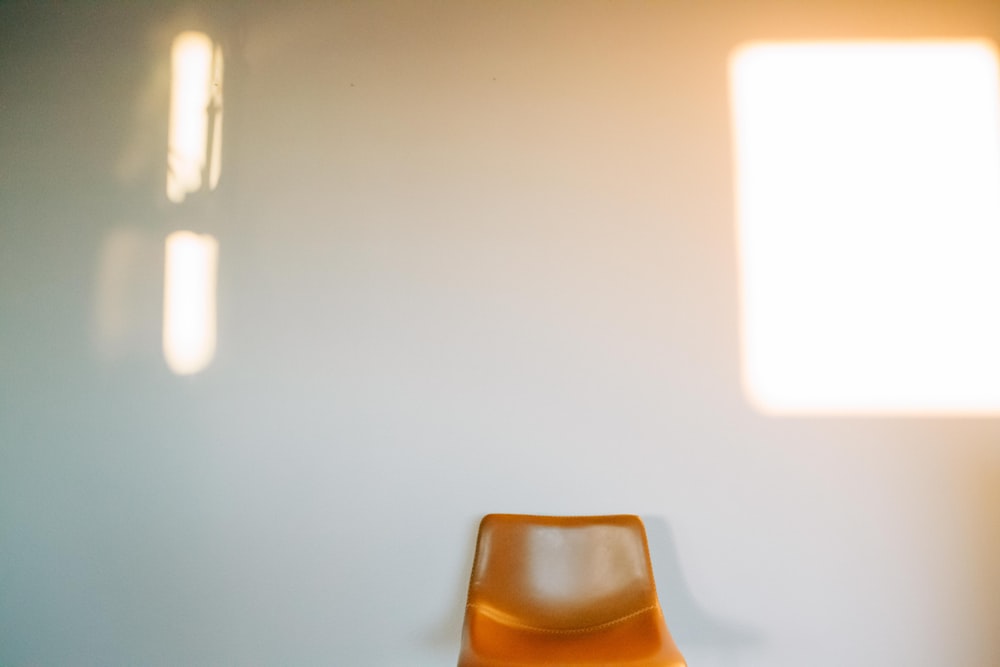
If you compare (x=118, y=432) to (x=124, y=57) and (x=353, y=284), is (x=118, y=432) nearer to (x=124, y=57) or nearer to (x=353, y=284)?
(x=353, y=284)

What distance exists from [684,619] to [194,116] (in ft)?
7.74

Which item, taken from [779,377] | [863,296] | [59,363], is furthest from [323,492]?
[863,296]

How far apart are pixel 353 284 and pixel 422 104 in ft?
2.15

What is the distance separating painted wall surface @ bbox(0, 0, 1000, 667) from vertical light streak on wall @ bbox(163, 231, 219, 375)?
0.05m

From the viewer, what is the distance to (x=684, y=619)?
91.2 inches

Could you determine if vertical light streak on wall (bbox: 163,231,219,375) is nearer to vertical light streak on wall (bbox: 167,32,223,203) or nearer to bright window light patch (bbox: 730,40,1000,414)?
vertical light streak on wall (bbox: 167,32,223,203)

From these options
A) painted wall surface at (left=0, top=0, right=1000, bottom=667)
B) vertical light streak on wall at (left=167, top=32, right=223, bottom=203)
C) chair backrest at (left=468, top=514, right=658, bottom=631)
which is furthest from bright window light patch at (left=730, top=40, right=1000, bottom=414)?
vertical light streak on wall at (left=167, top=32, right=223, bottom=203)

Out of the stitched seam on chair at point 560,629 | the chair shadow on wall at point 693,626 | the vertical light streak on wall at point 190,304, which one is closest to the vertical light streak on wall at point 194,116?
the vertical light streak on wall at point 190,304

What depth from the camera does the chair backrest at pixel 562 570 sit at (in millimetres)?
2131

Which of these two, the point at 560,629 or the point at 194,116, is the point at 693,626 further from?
the point at 194,116

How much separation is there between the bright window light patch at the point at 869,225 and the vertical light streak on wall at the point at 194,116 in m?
1.77

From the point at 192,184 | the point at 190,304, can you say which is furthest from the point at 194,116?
the point at 190,304

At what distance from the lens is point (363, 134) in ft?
8.09

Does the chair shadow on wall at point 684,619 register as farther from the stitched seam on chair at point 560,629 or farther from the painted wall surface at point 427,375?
the stitched seam on chair at point 560,629
